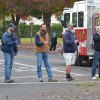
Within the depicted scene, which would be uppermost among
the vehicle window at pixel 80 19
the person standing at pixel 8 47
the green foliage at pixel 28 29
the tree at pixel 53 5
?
the tree at pixel 53 5

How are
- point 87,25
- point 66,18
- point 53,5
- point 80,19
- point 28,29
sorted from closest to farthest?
point 87,25 < point 80,19 < point 66,18 < point 53,5 < point 28,29

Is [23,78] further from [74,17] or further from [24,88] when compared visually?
[74,17]

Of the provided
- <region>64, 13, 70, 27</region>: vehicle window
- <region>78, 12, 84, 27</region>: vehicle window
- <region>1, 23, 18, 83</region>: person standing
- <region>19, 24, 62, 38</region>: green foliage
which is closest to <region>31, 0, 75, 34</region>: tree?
<region>64, 13, 70, 27</region>: vehicle window

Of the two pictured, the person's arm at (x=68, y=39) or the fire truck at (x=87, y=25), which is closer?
the person's arm at (x=68, y=39)

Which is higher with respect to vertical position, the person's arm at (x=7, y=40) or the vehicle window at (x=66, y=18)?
the vehicle window at (x=66, y=18)

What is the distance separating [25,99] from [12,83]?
385 cm

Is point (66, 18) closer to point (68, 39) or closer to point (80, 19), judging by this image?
point (80, 19)

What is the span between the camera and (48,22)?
41.9 metres

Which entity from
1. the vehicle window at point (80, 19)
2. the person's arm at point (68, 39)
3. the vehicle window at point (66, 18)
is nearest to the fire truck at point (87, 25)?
the vehicle window at point (80, 19)

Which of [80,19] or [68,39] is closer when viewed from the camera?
[68,39]

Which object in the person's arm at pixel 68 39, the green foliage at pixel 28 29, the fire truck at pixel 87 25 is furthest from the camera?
the green foliage at pixel 28 29

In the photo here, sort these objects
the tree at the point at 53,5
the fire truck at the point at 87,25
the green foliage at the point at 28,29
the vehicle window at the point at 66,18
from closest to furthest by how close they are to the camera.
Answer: the fire truck at the point at 87,25 → the vehicle window at the point at 66,18 → the tree at the point at 53,5 → the green foliage at the point at 28,29

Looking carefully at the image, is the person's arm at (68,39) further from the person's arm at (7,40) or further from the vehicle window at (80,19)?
the vehicle window at (80,19)

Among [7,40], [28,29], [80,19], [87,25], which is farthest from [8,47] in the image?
[28,29]
